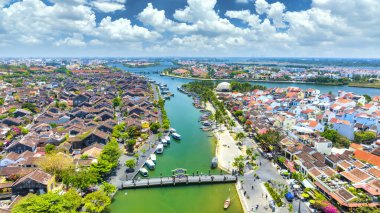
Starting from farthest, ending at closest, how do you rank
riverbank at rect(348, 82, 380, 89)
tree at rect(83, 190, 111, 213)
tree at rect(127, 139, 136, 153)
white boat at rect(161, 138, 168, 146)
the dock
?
riverbank at rect(348, 82, 380, 89) < white boat at rect(161, 138, 168, 146) < tree at rect(127, 139, 136, 153) < the dock < tree at rect(83, 190, 111, 213)

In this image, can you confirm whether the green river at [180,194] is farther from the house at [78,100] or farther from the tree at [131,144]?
the house at [78,100]

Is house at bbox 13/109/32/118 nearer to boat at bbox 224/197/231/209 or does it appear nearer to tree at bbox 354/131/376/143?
boat at bbox 224/197/231/209

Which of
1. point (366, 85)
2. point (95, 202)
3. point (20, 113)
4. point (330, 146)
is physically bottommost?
point (95, 202)

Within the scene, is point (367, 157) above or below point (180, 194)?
above

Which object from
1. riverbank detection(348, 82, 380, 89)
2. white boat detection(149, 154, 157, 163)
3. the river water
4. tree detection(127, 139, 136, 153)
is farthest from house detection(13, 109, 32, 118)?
riverbank detection(348, 82, 380, 89)

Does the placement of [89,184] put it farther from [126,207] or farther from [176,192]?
[176,192]

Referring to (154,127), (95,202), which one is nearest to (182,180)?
(95,202)

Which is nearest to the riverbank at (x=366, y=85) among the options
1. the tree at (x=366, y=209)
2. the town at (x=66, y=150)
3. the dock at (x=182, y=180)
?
the town at (x=66, y=150)

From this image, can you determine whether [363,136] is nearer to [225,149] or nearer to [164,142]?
[225,149]
